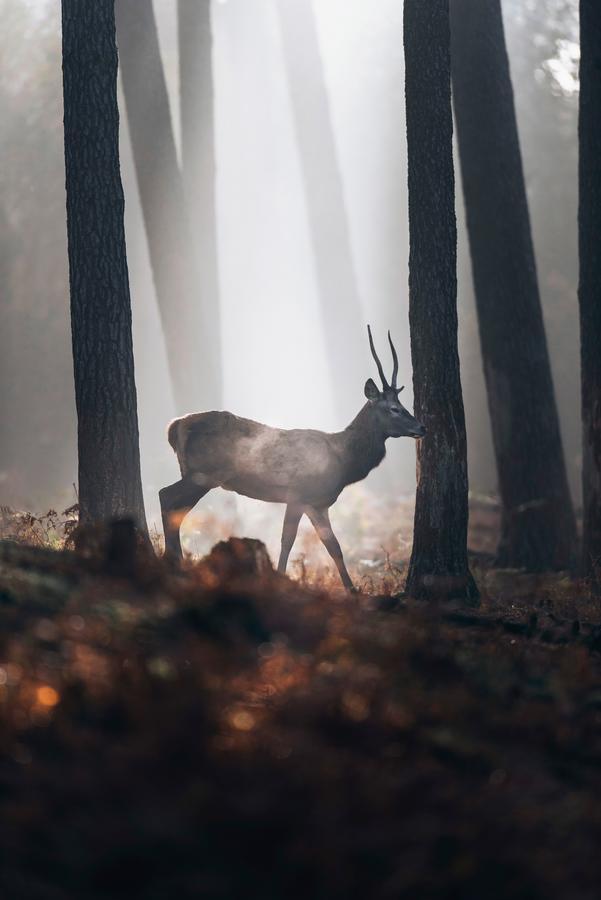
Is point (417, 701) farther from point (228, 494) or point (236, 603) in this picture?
point (228, 494)

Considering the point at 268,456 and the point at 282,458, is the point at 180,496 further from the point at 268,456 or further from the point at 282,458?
the point at 282,458

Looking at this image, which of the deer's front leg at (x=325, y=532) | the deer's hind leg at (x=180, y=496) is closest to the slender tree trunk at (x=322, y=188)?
the deer's front leg at (x=325, y=532)

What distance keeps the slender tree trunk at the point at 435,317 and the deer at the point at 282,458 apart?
3.30 feet

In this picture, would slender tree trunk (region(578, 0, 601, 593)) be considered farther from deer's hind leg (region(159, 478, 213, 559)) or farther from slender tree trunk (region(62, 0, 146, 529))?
slender tree trunk (region(62, 0, 146, 529))

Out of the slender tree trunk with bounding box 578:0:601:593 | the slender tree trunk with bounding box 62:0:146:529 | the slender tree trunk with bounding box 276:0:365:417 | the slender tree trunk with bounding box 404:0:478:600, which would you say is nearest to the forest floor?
the slender tree trunk with bounding box 62:0:146:529

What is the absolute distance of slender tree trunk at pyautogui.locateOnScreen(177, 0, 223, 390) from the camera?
19484 mm

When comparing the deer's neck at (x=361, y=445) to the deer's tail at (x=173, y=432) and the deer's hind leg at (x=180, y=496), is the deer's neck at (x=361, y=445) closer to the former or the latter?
the deer's hind leg at (x=180, y=496)

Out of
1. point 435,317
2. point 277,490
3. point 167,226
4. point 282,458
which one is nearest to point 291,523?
point 277,490

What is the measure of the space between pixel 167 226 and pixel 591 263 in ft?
23.6

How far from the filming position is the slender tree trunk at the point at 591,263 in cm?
1262

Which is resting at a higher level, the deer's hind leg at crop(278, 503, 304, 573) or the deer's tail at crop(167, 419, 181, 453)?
the deer's tail at crop(167, 419, 181, 453)

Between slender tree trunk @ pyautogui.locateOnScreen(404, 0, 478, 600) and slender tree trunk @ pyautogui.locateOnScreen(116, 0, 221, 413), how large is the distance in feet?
22.5

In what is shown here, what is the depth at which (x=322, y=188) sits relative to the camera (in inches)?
972

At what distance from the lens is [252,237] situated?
27.8 m
